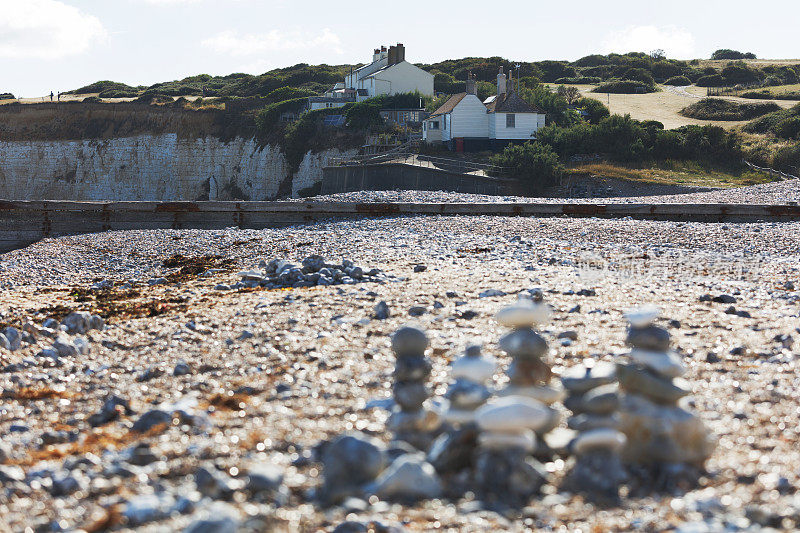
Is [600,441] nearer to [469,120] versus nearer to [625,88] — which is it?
[469,120]

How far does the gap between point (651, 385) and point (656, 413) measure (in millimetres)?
181

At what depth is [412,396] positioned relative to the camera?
4.17 metres

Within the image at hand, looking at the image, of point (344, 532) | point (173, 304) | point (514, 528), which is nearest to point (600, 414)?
point (514, 528)

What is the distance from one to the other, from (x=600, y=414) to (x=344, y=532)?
4.65ft

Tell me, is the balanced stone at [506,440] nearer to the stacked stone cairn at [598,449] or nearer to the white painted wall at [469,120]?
the stacked stone cairn at [598,449]

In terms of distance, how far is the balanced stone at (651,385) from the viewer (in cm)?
376

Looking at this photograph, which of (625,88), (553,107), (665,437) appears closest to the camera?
(665,437)

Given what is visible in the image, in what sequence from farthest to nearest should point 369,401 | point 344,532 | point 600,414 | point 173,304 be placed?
1. point 173,304
2. point 369,401
3. point 600,414
4. point 344,532

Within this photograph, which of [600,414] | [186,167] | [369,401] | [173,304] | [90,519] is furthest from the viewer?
[186,167]

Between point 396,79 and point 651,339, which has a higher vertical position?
point 396,79

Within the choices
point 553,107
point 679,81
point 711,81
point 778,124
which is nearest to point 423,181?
point 553,107

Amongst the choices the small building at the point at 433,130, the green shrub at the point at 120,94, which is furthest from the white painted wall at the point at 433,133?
the green shrub at the point at 120,94

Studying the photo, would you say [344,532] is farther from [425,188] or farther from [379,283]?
[425,188]

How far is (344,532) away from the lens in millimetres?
→ 3053
